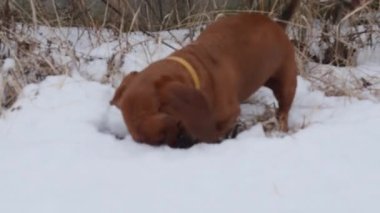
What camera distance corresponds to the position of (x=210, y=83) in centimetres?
274

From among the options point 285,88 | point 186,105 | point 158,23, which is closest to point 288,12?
point 285,88

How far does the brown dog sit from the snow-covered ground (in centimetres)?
8

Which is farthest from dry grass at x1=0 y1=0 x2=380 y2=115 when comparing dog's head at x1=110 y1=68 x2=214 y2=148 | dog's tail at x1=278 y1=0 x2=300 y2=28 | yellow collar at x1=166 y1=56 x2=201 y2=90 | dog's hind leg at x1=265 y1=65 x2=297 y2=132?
dog's head at x1=110 y1=68 x2=214 y2=148

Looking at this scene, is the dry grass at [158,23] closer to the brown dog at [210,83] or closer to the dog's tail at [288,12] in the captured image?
the dog's tail at [288,12]

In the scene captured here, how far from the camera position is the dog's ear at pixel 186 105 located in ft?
8.09

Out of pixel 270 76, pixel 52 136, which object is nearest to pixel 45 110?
pixel 52 136

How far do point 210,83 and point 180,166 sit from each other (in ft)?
1.26

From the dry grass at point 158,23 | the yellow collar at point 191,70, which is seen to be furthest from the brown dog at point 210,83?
the dry grass at point 158,23

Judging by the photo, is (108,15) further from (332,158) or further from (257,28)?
(332,158)

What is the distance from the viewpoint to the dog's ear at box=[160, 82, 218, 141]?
2.47 m

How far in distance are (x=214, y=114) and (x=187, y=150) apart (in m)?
0.18

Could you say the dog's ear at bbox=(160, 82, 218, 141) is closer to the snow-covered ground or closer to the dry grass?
the snow-covered ground

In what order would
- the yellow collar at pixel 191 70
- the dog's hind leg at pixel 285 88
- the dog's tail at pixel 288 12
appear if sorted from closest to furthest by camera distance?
1. the yellow collar at pixel 191 70
2. the dog's hind leg at pixel 285 88
3. the dog's tail at pixel 288 12

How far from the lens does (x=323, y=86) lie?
353cm
